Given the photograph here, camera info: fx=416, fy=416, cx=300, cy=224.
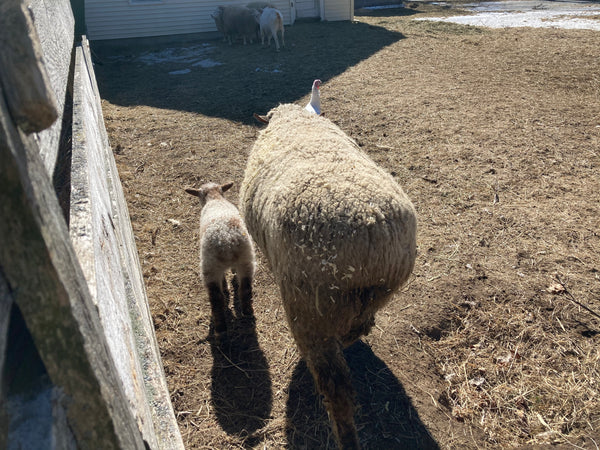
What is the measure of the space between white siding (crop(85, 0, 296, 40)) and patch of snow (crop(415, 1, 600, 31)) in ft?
33.0

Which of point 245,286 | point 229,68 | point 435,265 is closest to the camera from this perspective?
point 245,286

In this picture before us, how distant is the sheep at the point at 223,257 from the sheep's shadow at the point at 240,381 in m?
0.14

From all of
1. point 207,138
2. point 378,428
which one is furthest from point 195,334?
point 207,138

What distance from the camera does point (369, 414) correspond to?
3.09 meters

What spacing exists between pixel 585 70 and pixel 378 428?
10150 mm

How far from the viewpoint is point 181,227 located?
210 inches

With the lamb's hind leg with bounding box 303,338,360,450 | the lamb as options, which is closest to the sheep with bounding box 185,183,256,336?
the lamb

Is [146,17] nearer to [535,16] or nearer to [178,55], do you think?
[178,55]

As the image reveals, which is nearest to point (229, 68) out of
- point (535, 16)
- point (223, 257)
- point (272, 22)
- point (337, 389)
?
point (272, 22)

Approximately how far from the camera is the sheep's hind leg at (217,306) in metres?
3.71

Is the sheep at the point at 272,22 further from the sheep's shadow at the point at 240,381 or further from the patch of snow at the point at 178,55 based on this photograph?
the sheep's shadow at the point at 240,381

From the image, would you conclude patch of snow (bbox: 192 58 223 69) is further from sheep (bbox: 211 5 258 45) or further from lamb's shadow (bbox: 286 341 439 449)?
lamb's shadow (bbox: 286 341 439 449)

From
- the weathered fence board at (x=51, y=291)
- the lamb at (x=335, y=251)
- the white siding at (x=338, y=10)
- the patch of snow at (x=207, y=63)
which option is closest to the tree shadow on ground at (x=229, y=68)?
the patch of snow at (x=207, y=63)

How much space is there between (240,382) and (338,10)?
19210mm
